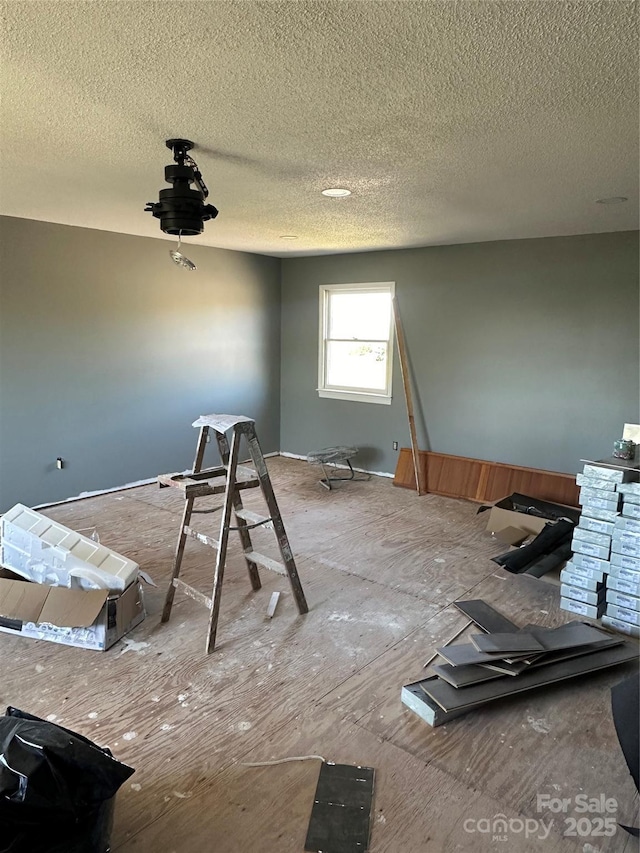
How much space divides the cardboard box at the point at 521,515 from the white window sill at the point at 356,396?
180 centimetres

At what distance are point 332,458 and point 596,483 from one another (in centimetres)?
309

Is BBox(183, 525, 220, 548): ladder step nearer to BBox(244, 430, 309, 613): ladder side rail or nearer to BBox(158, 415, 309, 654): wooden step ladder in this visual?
BBox(158, 415, 309, 654): wooden step ladder

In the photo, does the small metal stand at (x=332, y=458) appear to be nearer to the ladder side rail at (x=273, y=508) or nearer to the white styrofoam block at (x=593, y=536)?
the ladder side rail at (x=273, y=508)

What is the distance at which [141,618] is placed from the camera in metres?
3.04

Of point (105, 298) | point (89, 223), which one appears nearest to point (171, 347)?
point (105, 298)

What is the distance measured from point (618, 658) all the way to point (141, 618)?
248 cm

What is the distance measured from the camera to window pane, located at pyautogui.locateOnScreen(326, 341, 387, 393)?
6210 millimetres

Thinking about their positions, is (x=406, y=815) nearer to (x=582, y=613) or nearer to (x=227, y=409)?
(x=582, y=613)

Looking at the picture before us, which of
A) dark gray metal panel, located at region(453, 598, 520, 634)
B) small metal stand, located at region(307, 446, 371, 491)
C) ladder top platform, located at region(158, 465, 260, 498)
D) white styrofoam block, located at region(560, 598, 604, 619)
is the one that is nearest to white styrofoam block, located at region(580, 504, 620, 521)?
white styrofoam block, located at region(560, 598, 604, 619)

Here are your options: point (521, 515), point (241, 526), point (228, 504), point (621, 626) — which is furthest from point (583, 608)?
point (228, 504)

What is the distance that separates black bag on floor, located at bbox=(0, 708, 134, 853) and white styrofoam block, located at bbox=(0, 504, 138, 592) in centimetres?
119

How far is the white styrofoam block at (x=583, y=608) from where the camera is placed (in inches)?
125

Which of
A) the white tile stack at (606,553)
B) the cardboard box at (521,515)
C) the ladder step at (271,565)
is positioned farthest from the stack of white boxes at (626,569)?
the ladder step at (271,565)

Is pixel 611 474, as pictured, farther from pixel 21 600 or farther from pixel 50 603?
pixel 21 600
